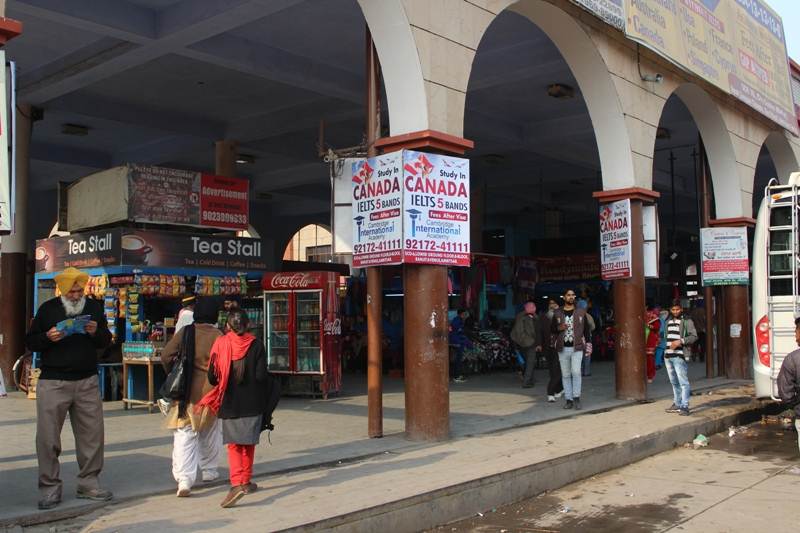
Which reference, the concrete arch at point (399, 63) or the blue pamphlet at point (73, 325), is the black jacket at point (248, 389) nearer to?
the blue pamphlet at point (73, 325)

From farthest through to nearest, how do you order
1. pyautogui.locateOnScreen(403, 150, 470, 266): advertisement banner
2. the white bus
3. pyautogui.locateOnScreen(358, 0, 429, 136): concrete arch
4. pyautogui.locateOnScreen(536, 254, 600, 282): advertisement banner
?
pyautogui.locateOnScreen(536, 254, 600, 282): advertisement banner < the white bus < pyautogui.locateOnScreen(358, 0, 429, 136): concrete arch < pyautogui.locateOnScreen(403, 150, 470, 266): advertisement banner

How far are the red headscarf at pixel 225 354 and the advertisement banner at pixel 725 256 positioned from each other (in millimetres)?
12889

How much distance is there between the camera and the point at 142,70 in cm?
1525

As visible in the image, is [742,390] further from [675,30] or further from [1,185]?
[1,185]

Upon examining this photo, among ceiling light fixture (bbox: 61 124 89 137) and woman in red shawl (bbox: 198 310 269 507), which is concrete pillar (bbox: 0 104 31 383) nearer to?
ceiling light fixture (bbox: 61 124 89 137)

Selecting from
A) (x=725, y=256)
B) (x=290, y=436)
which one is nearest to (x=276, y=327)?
(x=290, y=436)

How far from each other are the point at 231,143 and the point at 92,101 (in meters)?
3.38

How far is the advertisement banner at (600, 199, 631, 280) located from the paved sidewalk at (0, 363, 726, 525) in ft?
7.07

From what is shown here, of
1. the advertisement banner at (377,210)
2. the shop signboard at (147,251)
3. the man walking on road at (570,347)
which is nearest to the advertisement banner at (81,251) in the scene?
the shop signboard at (147,251)

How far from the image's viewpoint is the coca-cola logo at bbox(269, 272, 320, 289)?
13211mm

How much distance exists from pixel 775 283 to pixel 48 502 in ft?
31.8

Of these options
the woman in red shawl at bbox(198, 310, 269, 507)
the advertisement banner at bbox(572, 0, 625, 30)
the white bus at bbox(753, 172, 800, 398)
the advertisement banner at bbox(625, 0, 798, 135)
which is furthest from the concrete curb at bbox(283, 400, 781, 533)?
the advertisement banner at bbox(625, 0, 798, 135)

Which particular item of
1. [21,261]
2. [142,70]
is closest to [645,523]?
[142,70]

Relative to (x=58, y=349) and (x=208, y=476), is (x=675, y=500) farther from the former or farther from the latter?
(x=58, y=349)
